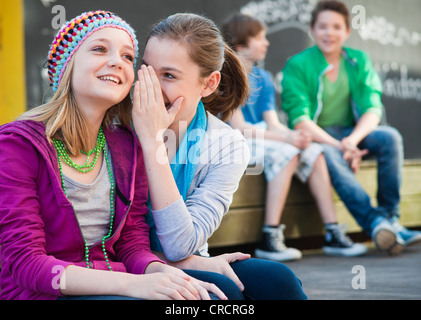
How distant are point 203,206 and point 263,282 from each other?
0.24 m

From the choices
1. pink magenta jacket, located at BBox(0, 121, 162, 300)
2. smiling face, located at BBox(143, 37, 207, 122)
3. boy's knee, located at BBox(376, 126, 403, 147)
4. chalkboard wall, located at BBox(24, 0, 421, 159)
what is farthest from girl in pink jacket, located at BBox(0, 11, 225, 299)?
boy's knee, located at BBox(376, 126, 403, 147)

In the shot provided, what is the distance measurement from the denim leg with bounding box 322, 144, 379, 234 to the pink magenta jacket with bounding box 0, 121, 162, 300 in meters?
1.87

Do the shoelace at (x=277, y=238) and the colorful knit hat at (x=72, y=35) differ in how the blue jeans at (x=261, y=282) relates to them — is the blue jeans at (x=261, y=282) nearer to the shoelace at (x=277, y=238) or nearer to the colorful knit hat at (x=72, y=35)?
the colorful knit hat at (x=72, y=35)

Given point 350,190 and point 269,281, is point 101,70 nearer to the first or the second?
point 269,281

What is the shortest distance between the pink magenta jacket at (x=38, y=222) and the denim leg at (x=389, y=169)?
214cm

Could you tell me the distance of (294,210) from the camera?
3070 millimetres

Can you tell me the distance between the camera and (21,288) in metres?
1.14

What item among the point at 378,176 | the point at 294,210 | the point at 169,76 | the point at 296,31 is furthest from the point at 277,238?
the point at 296,31

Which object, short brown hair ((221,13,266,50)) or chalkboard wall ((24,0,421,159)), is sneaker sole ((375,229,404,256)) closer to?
short brown hair ((221,13,266,50))

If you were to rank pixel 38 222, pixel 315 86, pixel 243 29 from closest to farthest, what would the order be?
pixel 38 222 < pixel 243 29 < pixel 315 86

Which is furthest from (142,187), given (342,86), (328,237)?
(342,86)

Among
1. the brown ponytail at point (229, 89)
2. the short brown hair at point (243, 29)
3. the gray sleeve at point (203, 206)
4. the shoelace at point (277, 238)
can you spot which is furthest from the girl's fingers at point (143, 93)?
the short brown hair at point (243, 29)

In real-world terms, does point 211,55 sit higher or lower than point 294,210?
higher
